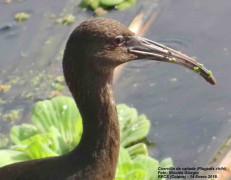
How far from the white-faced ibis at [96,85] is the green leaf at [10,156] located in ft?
2.20

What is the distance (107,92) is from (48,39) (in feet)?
6.74

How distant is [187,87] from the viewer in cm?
424

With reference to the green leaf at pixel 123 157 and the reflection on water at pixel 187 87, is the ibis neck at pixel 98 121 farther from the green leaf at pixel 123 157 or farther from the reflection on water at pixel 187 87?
the reflection on water at pixel 187 87

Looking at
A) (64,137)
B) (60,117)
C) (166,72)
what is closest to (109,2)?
(166,72)

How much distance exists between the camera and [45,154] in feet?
12.3

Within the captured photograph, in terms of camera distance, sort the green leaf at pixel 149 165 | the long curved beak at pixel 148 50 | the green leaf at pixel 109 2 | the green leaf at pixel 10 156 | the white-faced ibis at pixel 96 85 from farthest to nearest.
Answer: the green leaf at pixel 109 2 < the green leaf at pixel 10 156 < the green leaf at pixel 149 165 < the long curved beak at pixel 148 50 < the white-faced ibis at pixel 96 85

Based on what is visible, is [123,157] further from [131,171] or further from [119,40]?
[119,40]

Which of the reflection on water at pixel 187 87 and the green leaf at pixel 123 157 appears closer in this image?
the green leaf at pixel 123 157

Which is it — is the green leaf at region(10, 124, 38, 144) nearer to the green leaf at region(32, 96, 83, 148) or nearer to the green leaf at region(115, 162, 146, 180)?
the green leaf at region(32, 96, 83, 148)

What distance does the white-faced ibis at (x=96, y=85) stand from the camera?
9.15 ft

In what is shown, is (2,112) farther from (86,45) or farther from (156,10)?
(86,45)

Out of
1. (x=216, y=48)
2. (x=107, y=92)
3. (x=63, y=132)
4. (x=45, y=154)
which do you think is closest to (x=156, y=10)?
(x=216, y=48)

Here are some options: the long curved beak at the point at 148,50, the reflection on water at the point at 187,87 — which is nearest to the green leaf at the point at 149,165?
the reflection on water at the point at 187,87

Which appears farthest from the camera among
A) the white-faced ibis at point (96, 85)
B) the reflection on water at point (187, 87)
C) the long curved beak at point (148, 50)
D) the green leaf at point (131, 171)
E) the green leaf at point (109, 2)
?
the green leaf at point (109, 2)
